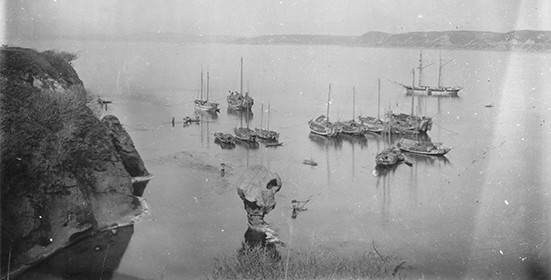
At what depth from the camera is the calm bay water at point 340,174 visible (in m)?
6.23

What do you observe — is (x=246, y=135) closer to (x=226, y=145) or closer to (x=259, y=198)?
(x=226, y=145)

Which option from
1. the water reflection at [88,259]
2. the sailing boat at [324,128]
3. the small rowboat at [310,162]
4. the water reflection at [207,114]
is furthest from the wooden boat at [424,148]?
the water reflection at [88,259]

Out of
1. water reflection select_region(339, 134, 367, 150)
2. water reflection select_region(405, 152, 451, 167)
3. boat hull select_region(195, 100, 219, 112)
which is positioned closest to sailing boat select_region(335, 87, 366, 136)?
water reflection select_region(339, 134, 367, 150)

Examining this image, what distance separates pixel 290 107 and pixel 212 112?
256 centimetres

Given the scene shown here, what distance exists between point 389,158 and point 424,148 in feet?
5.07

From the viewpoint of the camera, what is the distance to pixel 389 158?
1089 centimetres

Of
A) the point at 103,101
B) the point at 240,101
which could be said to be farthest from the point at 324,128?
the point at 103,101

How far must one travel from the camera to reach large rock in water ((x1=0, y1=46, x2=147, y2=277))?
584cm

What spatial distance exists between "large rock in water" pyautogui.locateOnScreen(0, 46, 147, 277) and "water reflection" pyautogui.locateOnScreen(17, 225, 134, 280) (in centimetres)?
9

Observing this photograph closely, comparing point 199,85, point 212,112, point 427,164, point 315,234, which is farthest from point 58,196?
point 199,85

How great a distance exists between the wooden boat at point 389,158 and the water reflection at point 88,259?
5788 millimetres

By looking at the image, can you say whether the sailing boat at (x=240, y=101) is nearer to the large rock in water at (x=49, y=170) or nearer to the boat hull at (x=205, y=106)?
the boat hull at (x=205, y=106)

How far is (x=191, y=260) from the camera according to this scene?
5859mm

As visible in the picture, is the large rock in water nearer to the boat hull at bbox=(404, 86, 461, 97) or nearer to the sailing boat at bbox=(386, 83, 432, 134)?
the sailing boat at bbox=(386, 83, 432, 134)
